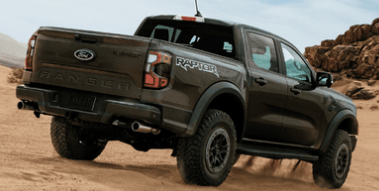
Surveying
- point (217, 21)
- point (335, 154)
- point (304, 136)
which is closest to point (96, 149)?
point (217, 21)

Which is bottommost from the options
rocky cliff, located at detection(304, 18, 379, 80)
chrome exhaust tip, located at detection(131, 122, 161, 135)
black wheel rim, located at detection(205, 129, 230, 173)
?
rocky cliff, located at detection(304, 18, 379, 80)

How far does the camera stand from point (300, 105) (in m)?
6.24

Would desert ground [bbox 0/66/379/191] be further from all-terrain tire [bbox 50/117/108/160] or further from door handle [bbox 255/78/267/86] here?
door handle [bbox 255/78/267/86]

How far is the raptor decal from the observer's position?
4.43 m

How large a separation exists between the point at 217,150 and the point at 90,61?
1.58 meters

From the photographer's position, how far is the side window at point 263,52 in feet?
18.9

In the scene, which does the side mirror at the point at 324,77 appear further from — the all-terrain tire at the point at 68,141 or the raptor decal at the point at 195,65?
the all-terrain tire at the point at 68,141

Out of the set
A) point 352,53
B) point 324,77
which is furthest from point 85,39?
point 352,53

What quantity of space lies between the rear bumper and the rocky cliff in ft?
85.4

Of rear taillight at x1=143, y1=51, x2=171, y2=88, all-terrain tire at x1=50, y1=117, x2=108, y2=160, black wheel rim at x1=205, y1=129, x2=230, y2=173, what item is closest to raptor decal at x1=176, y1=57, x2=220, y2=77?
rear taillight at x1=143, y1=51, x2=171, y2=88

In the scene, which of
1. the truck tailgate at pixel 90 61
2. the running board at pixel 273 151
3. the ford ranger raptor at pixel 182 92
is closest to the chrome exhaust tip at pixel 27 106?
the ford ranger raptor at pixel 182 92

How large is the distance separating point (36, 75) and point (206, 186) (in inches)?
79.2

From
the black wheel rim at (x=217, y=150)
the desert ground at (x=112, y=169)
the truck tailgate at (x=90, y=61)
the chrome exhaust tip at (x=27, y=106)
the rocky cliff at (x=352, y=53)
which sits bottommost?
the rocky cliff at (x=352, y=53)

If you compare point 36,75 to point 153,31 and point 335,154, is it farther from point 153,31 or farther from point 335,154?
point 335,154
